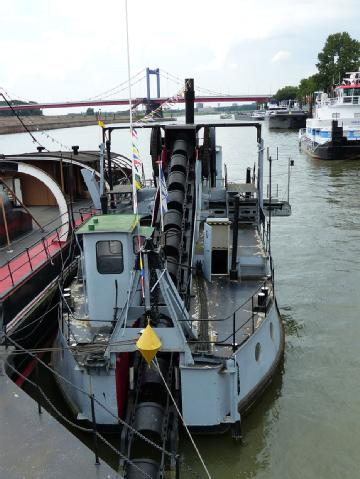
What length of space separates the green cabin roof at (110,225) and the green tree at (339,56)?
3372 inches

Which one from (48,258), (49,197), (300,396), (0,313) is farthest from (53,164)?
(300,396)

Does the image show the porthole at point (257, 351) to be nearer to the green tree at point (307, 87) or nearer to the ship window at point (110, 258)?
the ship window at point (110, 258)

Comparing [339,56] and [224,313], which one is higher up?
[339,56]

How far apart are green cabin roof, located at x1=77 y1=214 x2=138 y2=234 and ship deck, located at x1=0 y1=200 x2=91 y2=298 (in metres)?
3.22

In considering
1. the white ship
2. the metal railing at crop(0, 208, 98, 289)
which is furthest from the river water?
the white ship

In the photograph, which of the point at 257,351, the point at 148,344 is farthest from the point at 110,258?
the point at 257,351

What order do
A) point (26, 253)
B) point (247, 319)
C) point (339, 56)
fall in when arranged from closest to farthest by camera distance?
point (247, 319), point (26, 253), point (339, 56)

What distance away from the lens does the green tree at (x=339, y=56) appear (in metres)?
88.6

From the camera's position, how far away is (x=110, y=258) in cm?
1049

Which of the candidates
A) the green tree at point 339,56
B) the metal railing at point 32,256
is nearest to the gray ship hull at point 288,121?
the green tree at point 339,56

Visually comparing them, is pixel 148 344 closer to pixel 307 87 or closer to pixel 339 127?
pixel 339 127

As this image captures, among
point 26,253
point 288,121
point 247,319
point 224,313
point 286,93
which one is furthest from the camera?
point 286,93

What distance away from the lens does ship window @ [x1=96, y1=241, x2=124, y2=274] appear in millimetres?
10430

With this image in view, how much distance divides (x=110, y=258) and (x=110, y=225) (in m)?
0.69
